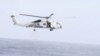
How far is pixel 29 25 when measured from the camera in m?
32.1

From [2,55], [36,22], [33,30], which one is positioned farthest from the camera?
[2,55]

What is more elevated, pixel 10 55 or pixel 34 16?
pixel 34 16

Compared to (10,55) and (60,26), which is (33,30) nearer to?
(60,26)

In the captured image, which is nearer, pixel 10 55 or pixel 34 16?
pixel 34 16

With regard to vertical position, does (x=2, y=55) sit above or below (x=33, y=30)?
below

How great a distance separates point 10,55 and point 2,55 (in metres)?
2.96

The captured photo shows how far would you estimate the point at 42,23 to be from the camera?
1310 inches

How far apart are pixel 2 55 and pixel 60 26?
211 feet

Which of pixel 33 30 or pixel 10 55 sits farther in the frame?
→ pixel 10 55

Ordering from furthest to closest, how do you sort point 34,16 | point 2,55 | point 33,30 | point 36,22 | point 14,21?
point 2,55 → point 14,21 → point 36,22 → point 34,16 → point 33,30

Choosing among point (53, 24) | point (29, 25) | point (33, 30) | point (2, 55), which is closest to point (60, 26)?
point (53, 24)

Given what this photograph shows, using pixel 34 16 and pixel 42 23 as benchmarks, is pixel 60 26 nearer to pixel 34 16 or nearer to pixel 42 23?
pixel 42 23

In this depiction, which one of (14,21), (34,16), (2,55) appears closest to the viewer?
(34,16)

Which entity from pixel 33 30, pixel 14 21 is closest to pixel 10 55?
pixel 14 21
